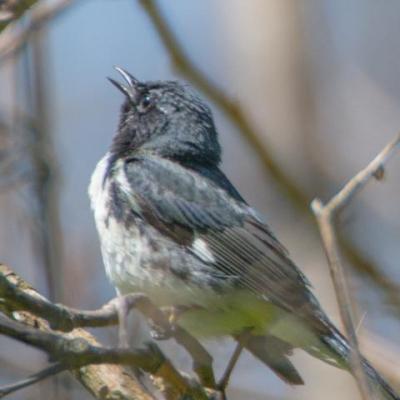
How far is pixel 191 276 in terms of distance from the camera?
4.29 meters

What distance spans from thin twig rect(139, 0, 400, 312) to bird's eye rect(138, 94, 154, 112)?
699mm

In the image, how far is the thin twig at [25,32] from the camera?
173 inches

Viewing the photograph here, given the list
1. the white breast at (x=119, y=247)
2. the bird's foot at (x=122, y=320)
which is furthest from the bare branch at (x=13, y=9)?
the white breast at (x=119, y=247)

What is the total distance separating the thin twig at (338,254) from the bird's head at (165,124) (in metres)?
2.21

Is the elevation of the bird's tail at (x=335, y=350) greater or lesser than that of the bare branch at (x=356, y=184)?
lesser

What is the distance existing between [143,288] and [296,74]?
3.20 meters

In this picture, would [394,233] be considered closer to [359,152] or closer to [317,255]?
[317,255]

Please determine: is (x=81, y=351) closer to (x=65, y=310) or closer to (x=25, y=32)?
(x=65, y=310)

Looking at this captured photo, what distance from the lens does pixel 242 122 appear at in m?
4.62

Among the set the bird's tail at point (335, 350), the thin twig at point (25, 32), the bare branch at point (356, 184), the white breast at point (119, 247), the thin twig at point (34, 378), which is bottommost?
the bird's tail at point (335, 350)

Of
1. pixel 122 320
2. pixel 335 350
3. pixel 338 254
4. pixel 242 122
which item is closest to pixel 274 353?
pixel 335 350

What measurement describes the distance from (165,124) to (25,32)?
979 millimetres

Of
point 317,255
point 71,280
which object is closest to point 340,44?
point 317,255

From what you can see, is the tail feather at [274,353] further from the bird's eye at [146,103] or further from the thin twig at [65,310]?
the bird's eye at [146,103]
